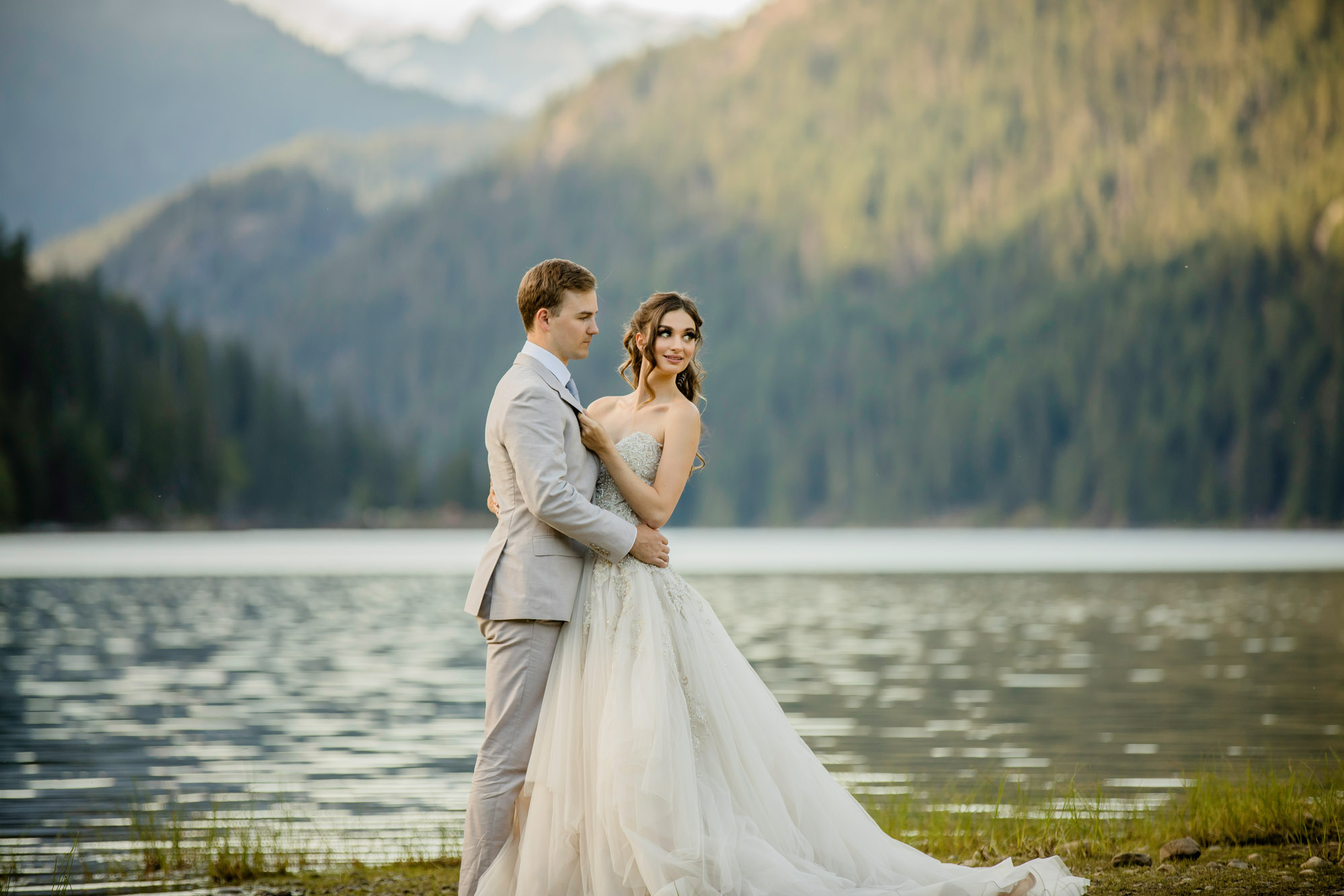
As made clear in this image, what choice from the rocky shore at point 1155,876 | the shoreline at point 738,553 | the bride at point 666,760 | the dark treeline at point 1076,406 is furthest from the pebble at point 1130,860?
the dark treeline at point 1076,406

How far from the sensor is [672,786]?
6258 mm

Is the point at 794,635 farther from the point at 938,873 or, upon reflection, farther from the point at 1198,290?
the point at 1198,290

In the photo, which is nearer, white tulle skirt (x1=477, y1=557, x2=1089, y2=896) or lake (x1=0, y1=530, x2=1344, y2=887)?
white tulle skirt (x1=477, y1=557, x2=1089, y2=896)

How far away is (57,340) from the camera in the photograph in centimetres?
12056

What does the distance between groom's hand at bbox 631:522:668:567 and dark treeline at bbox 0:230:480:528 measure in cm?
9760

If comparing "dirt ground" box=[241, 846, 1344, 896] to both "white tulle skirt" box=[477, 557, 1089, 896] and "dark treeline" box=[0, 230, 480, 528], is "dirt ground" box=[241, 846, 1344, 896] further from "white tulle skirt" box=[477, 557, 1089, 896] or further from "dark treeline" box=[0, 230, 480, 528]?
"dark treeline" box=[0, 230, 480, 528]

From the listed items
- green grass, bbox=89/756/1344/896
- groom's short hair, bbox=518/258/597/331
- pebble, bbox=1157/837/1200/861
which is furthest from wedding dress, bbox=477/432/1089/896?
pebble, bbox=1157/837/1200/861

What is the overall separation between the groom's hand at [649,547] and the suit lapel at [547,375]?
66 centimetres

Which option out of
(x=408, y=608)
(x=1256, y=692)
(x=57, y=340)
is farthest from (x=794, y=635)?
(x=57, y=340)

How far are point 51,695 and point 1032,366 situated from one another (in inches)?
6240

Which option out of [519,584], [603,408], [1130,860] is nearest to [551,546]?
[519,584]

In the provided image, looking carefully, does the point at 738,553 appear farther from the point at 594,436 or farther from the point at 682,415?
the point at 594,436

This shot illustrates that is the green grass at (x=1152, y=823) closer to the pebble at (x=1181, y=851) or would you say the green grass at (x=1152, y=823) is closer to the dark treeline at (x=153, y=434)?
the pebble at (x=1181, y=851)

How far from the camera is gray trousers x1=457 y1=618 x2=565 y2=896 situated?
6.39 m
